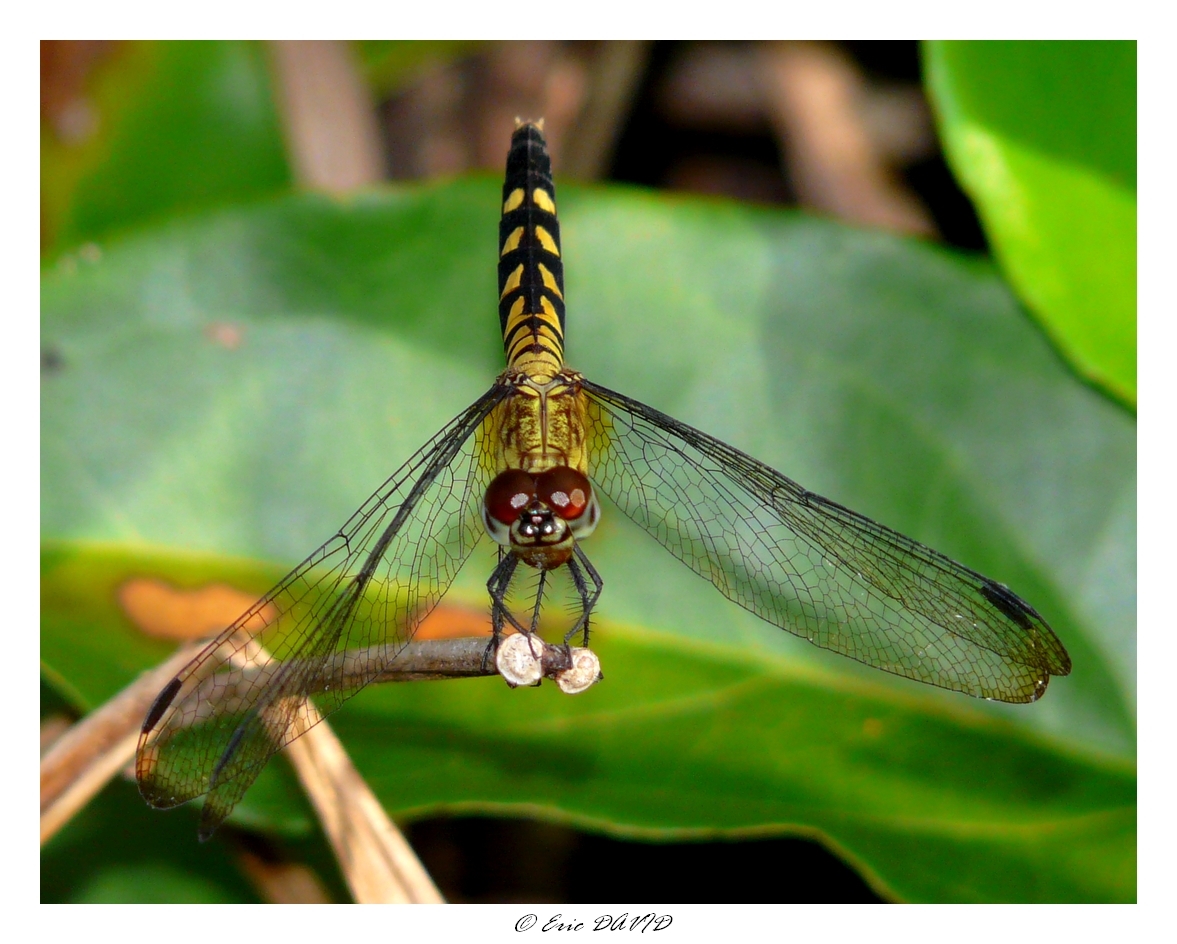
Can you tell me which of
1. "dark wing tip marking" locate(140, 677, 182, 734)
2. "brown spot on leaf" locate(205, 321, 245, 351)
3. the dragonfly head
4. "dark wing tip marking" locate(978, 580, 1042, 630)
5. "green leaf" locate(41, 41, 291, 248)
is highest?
"green leaf" locate(41, 41, 291, 248)

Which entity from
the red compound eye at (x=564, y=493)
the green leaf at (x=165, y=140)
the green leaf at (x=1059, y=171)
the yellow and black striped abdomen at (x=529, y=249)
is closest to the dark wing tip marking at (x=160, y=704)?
the red compound eye at (x=564, y=493)

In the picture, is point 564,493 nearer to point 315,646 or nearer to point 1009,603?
point 315,646

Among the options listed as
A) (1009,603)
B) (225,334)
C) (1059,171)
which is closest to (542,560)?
(1009,603)

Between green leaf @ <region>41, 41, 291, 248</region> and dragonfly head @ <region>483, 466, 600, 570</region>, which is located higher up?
green leaf @ <region>41, 41, 291, 248</region>

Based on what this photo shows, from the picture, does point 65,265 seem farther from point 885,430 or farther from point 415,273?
point 885,430

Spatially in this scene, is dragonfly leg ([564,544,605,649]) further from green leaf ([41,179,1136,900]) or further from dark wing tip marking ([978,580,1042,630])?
dark wing tip marking ([978,580,1042,630])

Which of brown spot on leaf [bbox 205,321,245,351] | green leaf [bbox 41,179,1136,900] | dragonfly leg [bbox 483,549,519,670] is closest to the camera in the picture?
dragonfly leg [bbox 483,549,519,670]

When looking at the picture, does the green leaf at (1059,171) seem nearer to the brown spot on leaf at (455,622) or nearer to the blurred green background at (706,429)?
the blurred green background at (706,429)

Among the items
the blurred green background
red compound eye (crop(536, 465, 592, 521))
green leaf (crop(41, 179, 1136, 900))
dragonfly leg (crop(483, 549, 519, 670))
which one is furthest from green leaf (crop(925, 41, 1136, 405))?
dragonfly leg (crop(483, 549, 519, 670))
